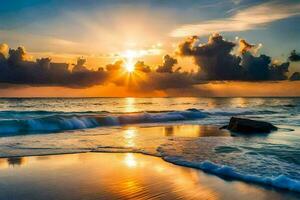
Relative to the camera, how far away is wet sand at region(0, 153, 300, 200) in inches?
311

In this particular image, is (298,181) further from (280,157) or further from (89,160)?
(89,160)

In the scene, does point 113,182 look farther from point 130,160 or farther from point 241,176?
point 241,176

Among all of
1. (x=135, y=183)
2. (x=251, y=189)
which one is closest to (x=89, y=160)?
(x=135, y=183)

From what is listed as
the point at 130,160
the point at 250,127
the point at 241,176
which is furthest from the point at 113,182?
the point at 250,127

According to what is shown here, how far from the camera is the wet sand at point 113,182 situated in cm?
790

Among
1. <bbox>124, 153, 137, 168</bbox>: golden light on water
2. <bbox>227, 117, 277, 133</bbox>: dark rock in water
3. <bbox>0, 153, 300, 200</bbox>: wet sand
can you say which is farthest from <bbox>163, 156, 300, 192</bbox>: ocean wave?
<bbox>227, 117, 277, 133</bbox>: dark rock in water

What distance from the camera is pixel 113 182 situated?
9.05m

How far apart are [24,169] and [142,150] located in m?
5.18

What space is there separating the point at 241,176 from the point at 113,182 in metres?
3.51

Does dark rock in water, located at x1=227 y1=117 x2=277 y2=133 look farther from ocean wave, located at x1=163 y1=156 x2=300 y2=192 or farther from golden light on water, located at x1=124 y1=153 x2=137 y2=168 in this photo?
ocean wave, located at x1=163 y1=156 x2=300 y2=192

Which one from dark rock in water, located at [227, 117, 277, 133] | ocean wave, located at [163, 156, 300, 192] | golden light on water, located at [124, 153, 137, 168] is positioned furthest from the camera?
dark rock in water, located at [227, 117, 277, 133]

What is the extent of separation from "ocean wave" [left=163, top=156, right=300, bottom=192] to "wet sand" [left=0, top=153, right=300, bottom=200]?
356 millimetres

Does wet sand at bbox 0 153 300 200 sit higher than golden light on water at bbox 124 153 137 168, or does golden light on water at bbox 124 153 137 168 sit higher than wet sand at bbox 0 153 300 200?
wet sand at bbox 0 153 300 200

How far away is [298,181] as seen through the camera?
874cm
